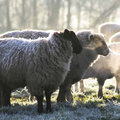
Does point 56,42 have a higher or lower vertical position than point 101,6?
lower

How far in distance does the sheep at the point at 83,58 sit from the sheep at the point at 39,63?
4.23 feet

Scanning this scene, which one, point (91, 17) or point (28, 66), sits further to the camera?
point (91, 17)

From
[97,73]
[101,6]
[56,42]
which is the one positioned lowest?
[97,73]

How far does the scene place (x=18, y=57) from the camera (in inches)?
230

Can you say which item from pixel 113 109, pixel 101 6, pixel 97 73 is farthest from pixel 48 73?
pixel 101 6

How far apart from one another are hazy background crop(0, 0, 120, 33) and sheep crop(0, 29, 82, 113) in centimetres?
2201

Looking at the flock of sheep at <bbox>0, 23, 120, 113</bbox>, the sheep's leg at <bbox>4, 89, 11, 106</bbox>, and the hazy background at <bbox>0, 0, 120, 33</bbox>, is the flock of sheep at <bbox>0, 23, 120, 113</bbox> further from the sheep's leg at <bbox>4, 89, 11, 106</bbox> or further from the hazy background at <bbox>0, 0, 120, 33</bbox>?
the hazy background at <bbox>0, 0, 120, 33</bbox>

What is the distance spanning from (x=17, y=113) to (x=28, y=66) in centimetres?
91

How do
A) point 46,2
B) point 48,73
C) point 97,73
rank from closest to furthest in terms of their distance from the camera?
1. point 48,73
2. point 97,73
3. point 46,2

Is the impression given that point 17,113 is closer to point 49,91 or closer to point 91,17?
point 49,91

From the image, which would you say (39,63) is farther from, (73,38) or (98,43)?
(98,43)

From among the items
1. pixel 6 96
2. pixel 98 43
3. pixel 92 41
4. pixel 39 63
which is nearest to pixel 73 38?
pixel 39 63

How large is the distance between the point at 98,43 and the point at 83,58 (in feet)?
1.75

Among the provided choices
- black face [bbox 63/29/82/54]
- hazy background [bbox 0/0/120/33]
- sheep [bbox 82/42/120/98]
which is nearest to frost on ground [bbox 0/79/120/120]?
black face [bbox 63/29/82/54]
